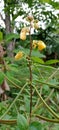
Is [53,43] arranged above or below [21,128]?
below

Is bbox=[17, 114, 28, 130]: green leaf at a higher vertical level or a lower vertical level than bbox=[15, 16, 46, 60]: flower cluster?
lower

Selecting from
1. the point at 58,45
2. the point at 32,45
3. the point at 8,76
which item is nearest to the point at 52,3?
the point at 32,45

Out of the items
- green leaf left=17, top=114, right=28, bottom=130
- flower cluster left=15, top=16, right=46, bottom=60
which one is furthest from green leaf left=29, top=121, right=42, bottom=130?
flower cluster left=15, top=16, right=46, bottom=60

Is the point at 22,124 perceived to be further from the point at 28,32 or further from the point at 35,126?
the point at 28,32

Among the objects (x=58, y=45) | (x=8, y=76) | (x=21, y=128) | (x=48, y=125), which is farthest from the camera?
(x=58, y=45)

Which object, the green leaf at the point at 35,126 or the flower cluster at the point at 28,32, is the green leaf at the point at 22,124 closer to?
the green leaf at the point at 35,126

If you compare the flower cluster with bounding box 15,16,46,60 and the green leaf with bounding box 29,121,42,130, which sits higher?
the flower cluster with bounding box 15,16,46,60

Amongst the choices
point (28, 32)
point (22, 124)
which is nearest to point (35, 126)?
point (22, 124)

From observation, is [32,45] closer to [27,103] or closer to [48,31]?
[27,103]

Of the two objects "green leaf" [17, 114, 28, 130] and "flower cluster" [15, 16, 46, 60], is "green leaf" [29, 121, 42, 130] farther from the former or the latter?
"flower cluster" [15, 16, 46, 60]

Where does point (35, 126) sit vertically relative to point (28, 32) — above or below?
below

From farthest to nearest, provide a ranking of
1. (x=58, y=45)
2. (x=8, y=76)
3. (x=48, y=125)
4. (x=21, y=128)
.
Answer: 1. (x=58, y=45)
2. (x=48, y=125)
3. (x=8, y=76)
4. (x=21, y=128)
